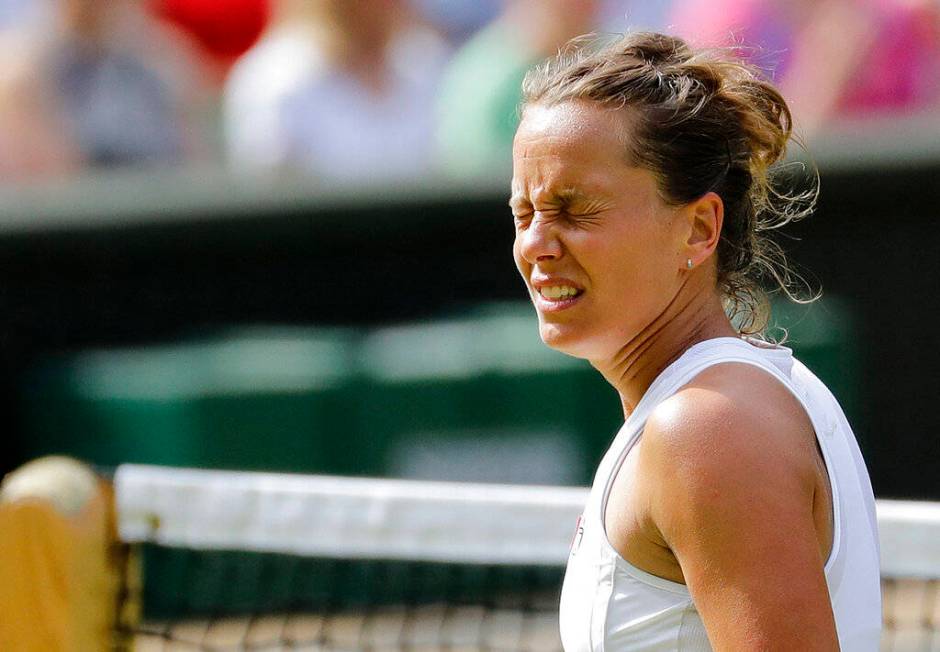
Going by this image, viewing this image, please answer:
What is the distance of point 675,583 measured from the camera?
73.9 inches

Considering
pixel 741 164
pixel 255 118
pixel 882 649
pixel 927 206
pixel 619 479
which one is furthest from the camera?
pixel 255 118

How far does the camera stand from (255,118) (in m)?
6.55

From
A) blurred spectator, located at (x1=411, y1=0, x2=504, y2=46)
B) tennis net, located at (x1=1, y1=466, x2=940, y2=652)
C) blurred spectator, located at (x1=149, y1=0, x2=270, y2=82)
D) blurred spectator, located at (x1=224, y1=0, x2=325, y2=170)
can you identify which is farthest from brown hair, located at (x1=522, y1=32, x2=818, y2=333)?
blurred spectator, located at (x1=149, y1=0, x2=270, y2=82)

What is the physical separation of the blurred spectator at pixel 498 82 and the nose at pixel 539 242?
4.14m

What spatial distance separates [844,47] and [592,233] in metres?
4.69

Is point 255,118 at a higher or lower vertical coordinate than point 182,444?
higher

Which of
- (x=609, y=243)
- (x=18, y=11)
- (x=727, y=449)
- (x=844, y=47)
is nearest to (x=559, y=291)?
(x=609, y=243)

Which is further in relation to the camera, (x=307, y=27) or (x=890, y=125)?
(x=307, y=27)

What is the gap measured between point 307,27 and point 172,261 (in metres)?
1.20

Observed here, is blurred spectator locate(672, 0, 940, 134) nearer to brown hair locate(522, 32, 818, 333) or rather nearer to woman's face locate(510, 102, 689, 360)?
brown hair locate(522, 32, 818, 333)

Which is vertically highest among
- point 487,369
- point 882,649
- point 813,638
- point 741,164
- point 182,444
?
point 741,164

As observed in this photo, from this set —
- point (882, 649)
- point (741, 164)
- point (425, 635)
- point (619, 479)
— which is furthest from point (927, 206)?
point (619, 479)

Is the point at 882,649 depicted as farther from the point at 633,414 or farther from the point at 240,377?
the point at 240,377

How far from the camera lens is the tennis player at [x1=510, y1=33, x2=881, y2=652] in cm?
177
